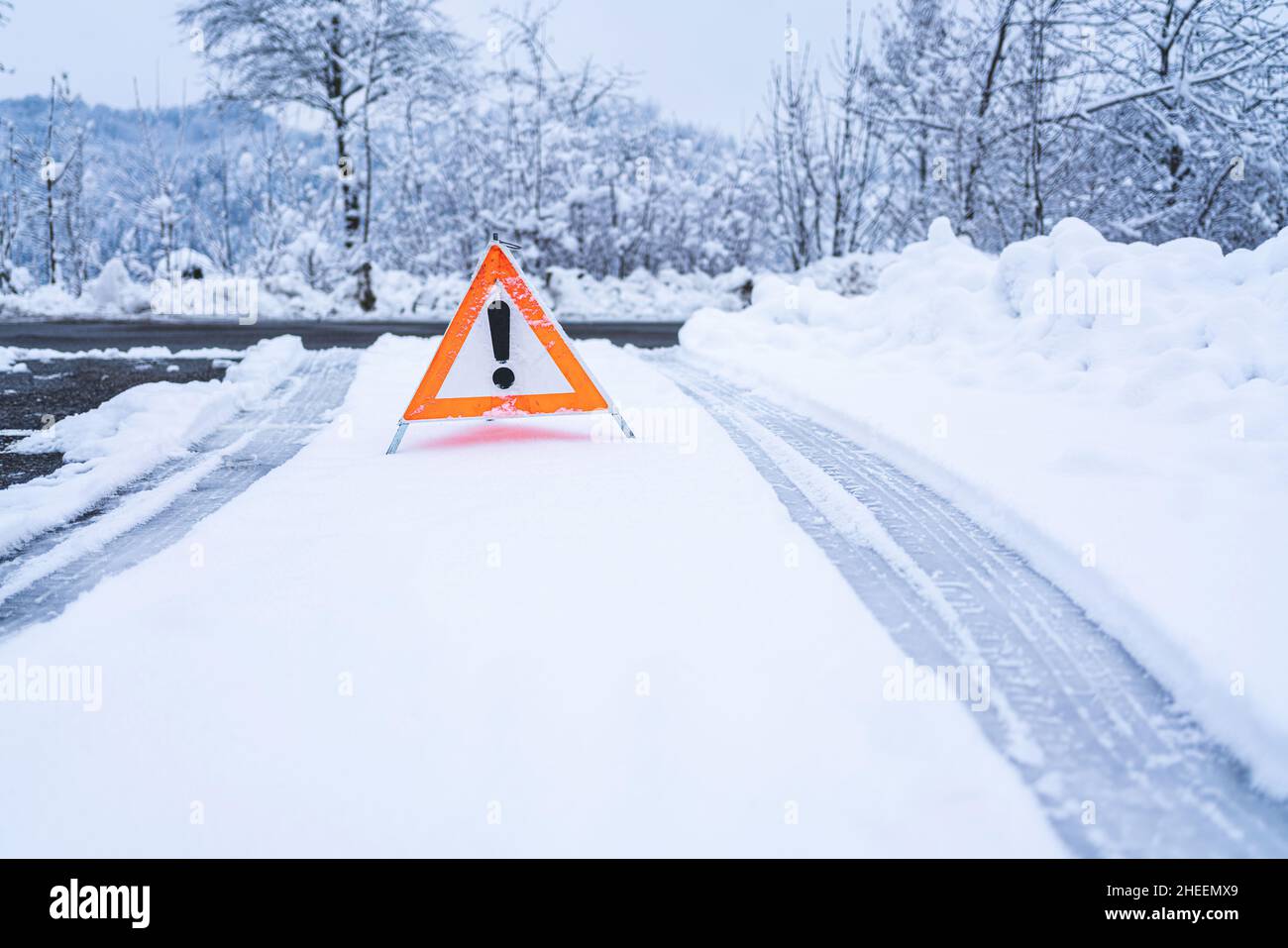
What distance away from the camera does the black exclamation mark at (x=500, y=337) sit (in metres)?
4.91

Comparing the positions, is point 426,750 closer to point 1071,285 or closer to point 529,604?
point 529,604

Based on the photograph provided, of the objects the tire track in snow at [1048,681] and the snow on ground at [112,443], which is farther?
the snow on ground at [112,443]

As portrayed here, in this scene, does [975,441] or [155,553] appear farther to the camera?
[975,441]

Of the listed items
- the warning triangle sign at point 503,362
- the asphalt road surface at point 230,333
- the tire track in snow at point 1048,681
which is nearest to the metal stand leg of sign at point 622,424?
the warning triangle sign at point 503,362

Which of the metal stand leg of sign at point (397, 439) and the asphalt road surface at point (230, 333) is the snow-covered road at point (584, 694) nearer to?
the metal stand leg of sign at point (397, 439)

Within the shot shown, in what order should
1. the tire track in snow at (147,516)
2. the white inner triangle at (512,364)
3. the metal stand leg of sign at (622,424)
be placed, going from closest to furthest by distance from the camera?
1. the tire track in snow at (147,516)
2. the white inner triangle at (512,364)
3. the metal stand leg of sign at (622,424)

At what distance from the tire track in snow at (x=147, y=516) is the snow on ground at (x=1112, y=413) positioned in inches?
119

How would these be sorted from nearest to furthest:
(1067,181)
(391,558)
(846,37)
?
(391,558)
(1067,181)
(846,37)

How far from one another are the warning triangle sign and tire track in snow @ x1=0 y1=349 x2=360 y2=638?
87 centimetres

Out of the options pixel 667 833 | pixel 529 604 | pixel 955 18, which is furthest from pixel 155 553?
pixel 955 18

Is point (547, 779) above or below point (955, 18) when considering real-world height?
below

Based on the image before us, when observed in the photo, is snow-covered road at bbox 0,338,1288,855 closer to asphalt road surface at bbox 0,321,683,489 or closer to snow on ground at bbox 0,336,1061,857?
snow on ground at bbox 0,336,1061,857

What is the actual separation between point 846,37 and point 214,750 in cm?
1782
